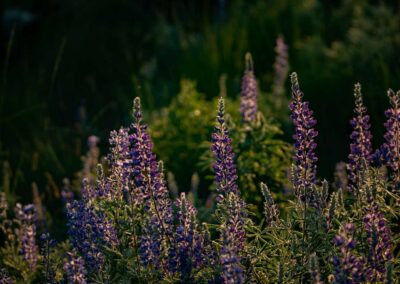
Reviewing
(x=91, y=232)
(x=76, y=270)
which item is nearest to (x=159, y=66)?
(x=91, y=232)

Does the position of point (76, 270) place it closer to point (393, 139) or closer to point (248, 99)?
point (393, 139)

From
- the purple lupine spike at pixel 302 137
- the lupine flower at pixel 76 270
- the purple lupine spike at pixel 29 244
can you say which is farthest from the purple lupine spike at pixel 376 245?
the purple lupine spike at pixel 29 244

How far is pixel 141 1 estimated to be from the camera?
980 centimetres

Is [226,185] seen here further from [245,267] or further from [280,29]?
[280,29]

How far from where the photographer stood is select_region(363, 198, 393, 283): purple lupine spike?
2.54 meters

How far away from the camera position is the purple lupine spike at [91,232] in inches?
114

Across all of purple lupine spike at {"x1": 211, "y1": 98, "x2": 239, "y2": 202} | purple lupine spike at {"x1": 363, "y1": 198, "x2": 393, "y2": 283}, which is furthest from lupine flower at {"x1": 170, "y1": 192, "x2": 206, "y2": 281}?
purple lupine spike at {"x1": 363, "y1": 198, "x2": 393, "y2": 283}

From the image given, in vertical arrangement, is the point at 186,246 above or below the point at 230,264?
above

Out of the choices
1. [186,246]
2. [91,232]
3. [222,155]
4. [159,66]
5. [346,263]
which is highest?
[159,66]

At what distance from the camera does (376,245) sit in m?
2.61

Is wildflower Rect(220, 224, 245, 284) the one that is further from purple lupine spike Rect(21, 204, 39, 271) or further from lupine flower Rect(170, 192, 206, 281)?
purple lupine spike Rect(21, 204, 39, 271)

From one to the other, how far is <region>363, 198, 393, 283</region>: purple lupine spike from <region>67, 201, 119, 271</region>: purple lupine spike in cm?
107

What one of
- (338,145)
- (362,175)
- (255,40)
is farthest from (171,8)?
(362,175)

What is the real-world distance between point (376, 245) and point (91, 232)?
1202 mm
